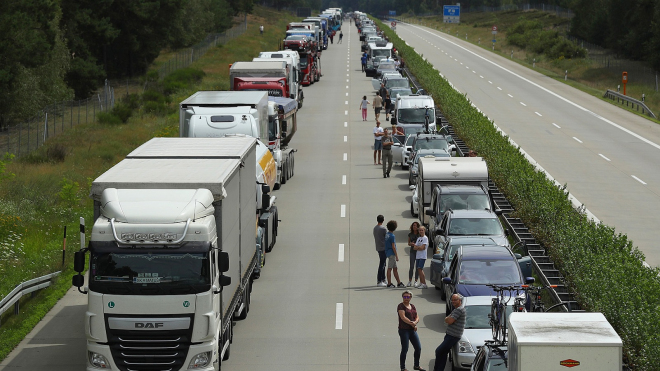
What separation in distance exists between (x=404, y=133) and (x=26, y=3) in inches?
875

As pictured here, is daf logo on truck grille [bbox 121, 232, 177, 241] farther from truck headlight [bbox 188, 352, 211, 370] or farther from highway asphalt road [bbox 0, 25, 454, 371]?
highway asphalt road [bbox 0, 25, 454, 371]

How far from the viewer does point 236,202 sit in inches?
633

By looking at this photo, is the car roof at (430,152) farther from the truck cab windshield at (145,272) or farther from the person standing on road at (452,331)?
the truck cab windshield at (145,272)

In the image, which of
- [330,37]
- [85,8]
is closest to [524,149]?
[85,8]

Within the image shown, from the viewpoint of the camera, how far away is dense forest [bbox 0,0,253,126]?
4756 cm

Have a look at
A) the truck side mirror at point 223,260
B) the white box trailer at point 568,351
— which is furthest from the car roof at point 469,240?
the white box trailer at point 568,351

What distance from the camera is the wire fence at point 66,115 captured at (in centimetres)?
4228

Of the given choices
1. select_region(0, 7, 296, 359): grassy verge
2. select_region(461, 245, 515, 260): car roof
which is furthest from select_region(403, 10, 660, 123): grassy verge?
select_region(461, 245, 515, 260): car roof

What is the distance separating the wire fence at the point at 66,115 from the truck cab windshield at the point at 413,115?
15.9 meters

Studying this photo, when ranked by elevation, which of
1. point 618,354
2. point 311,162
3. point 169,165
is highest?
point 169,165

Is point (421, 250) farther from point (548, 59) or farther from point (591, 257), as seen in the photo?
point (548, 59)

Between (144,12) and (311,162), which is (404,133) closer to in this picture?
(311,162)

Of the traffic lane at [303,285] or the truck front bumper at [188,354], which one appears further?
the traffic lane at [303,285]

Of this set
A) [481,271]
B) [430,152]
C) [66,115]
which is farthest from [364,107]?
[481,271]
